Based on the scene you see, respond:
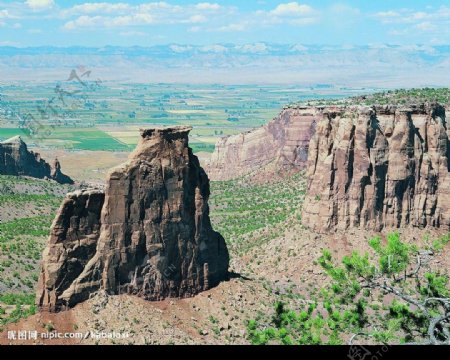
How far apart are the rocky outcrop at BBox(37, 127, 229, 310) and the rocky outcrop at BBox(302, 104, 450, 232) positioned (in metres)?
21.0

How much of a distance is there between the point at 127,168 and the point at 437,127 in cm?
3605

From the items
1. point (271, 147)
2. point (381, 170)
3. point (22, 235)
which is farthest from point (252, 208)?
point (271, 147)

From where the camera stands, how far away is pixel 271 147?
140625mm

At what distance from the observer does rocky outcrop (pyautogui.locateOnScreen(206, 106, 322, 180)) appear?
122812 millimetres

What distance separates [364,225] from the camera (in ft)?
256

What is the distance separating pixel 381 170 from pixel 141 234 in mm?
29948

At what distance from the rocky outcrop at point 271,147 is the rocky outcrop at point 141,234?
62467 millimetres

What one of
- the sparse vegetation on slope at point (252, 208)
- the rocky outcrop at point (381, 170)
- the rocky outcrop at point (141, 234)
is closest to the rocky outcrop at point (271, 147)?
the sparse vegetation on slope at point (252, 208)

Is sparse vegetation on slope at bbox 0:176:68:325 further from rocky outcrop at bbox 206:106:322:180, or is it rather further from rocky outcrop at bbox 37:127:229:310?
rocky outcrop at bbox 206:106:322:180

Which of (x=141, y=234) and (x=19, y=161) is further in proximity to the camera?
(x=19, y=161)

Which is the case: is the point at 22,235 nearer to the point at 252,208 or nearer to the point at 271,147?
the point at 252,208
